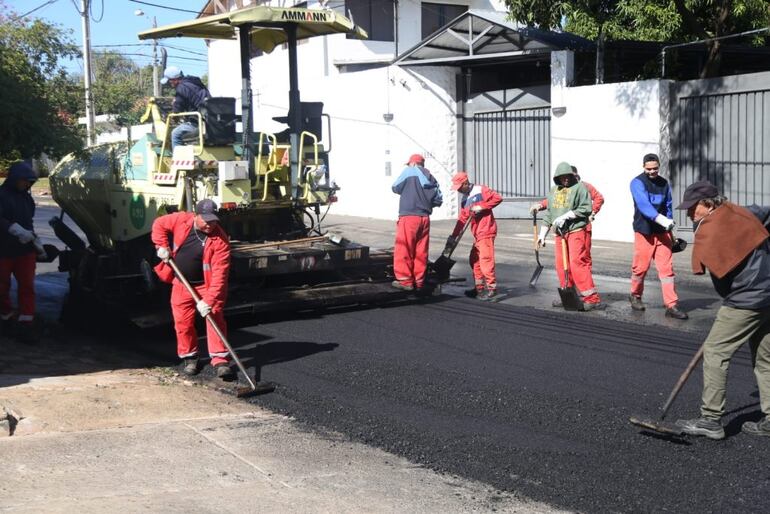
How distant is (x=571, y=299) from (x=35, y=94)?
5.79 meters

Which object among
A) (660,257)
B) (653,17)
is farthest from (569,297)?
(653,17)

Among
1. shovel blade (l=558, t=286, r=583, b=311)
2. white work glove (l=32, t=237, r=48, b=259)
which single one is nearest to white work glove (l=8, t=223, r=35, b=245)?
white work glove (l=32, t=237, r=48, b=259)

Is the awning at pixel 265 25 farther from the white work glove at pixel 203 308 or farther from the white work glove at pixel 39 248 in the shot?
the white work glove at pixel 203 308

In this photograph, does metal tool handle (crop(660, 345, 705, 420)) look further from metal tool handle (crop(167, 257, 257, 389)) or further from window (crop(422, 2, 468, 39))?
window (crop(422, 2, 468, 39))

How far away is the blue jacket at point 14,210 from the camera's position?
9344 millimetres

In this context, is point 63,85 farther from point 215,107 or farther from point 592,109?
point 592,109

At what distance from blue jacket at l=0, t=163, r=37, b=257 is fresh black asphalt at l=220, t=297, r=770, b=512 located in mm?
2202

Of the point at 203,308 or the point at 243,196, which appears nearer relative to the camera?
the point at 203,308

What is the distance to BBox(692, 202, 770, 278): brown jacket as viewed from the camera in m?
6.03

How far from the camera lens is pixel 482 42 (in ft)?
68.5

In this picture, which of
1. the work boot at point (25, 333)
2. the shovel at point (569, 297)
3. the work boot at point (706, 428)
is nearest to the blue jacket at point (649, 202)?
the shovel at point (569, 297)

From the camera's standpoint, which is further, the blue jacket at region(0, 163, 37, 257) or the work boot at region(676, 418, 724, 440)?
the blue jacket at region(0, 163, 37, 257)

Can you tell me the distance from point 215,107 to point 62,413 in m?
4.47

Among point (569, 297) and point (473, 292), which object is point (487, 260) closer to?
point (473, 292)
